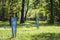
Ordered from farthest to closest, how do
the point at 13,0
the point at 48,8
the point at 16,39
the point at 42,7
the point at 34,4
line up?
1. the point at 34,4
2. the point at 42,7
3. the point at 48,8
4. the point at 13,0
5. the point at 16,39

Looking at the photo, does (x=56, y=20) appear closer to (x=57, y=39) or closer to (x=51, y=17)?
(x=51, y=17)

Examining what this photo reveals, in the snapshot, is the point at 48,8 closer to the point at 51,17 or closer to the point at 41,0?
the point at 51,17

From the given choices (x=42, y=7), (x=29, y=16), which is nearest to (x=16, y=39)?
(x=42, y=7)

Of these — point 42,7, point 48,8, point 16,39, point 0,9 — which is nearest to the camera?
point 16,39

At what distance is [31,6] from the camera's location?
5119 cm

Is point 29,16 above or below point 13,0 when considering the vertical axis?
below

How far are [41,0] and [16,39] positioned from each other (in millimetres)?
35543

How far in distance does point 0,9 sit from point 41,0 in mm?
16342

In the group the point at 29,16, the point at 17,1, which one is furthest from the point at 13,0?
the point at 29,16

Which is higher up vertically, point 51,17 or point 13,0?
point 13,0

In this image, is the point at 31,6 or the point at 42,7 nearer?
the point at 42,7

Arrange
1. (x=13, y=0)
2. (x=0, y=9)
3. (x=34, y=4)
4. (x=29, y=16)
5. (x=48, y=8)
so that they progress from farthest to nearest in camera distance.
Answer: (x=29, y=16)
(x=0, y=9)
(x=34, y=4)
(x=48, y=8)
(x=13, y=0)

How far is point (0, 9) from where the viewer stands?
60281mm

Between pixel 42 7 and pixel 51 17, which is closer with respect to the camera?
pixel 51 17
